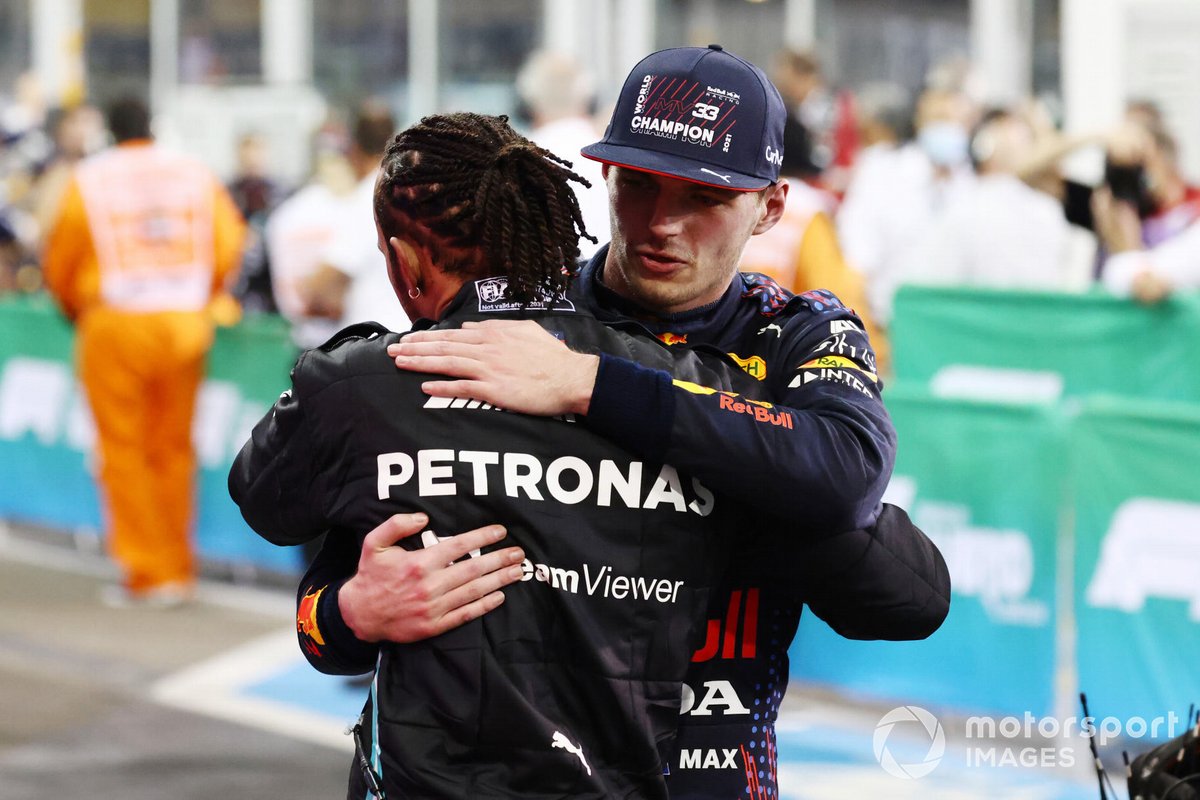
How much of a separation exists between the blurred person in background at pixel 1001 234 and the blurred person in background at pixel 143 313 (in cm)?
355

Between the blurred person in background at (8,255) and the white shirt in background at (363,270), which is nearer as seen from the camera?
the white shirt in background at (363,270)

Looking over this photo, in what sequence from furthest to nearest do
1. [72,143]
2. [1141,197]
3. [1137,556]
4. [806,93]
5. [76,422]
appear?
[72,143], [806,93], [76,422], [1141,197], [1137,556]

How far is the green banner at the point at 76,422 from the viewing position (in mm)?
8047

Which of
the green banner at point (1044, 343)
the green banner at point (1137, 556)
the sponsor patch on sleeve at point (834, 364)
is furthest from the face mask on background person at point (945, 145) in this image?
the sponsor patch on sleeve at point (834, 364)

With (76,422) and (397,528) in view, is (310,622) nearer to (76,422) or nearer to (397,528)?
(397,528)

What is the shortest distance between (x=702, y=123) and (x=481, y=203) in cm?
39

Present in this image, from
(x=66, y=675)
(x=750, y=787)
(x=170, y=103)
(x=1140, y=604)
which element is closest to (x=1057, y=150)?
(x=1140, y=604)

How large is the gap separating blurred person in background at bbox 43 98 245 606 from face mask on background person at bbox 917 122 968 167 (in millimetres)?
4418

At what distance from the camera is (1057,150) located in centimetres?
866

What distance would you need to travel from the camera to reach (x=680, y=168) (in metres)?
2.33

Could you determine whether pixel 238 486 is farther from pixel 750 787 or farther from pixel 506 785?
pixel 750 787

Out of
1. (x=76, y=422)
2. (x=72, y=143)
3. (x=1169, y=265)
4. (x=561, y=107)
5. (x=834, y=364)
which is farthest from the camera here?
(x=72, y=143)

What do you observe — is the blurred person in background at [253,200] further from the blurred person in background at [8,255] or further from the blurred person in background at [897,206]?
the blurred person in background at [897,206]

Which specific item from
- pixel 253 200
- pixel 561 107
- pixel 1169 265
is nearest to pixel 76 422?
pixel 561 107
